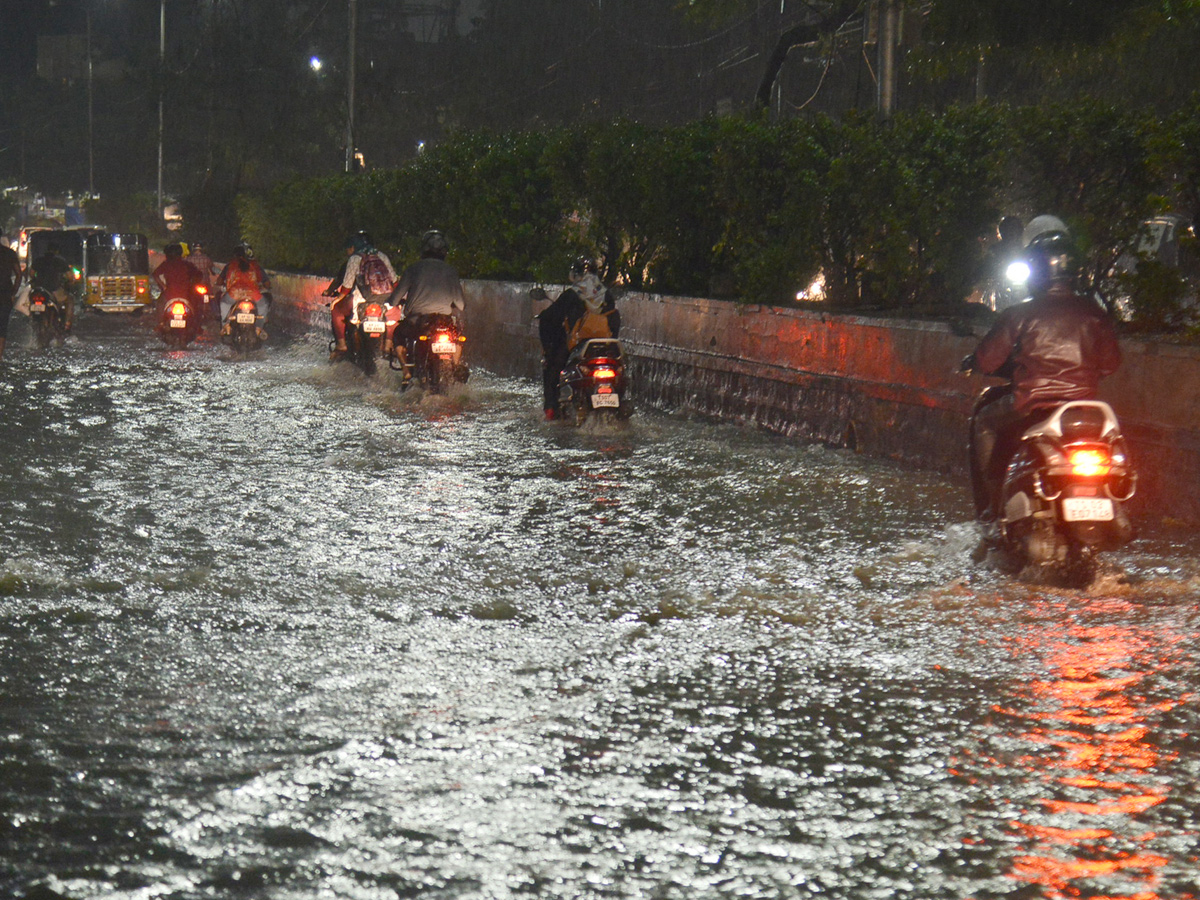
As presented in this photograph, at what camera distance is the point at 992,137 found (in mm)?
13484

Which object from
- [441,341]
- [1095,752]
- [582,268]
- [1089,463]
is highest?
[582,268]

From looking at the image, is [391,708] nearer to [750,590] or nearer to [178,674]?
[178,674]

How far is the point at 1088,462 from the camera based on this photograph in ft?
24.8

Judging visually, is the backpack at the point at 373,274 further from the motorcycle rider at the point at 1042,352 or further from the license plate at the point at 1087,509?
the license plate at the point at 1087,509

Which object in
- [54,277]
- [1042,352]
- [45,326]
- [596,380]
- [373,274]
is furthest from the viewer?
[54,277]

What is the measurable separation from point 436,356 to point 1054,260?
8.99 meters

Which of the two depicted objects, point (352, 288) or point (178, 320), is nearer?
point (352, 288)

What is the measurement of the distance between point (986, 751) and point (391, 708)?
75.8 inches

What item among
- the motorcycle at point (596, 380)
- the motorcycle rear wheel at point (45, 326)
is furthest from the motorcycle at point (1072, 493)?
the motorcycle rear wheel at point (45, 326)

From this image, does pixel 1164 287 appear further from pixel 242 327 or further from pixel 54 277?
pixel 54 277

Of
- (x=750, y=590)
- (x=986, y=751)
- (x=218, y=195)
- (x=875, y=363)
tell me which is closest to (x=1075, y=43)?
(x=875, y=363)

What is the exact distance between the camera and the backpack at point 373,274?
1895 centimetres

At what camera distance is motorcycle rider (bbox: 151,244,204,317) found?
23469 mm

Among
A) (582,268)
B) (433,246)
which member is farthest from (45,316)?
(582,268)
